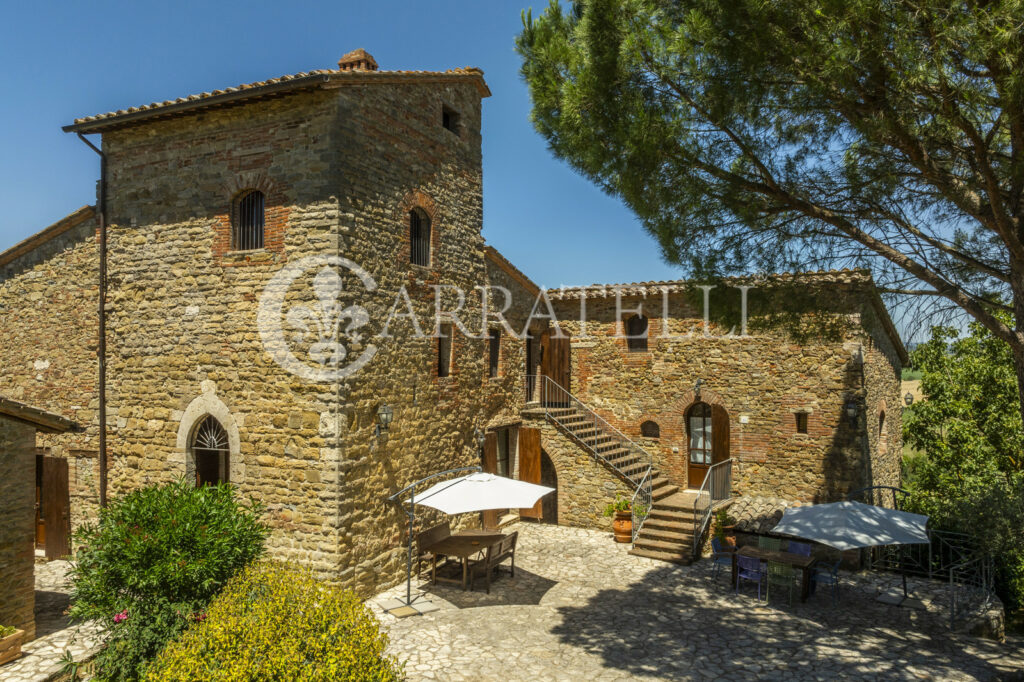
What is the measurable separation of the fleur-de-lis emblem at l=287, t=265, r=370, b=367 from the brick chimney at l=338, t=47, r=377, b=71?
3.27 metres

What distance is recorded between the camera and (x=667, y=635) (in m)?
8.30

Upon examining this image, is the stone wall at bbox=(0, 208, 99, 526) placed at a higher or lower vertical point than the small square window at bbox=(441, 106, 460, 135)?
lower

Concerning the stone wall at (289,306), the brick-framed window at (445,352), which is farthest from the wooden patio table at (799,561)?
the brick-framed window at (445,352)

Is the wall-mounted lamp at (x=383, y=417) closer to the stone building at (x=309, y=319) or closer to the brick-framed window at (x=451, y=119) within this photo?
the stone building at (x=309, y=319)

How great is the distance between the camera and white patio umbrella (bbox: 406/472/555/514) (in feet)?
29.9

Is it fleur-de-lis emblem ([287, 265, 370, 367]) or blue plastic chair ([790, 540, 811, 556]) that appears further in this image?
blue plastic chair ([790, 540, 811, 556])

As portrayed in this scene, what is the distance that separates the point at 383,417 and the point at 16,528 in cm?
472

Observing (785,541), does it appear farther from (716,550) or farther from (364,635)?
(364,635)

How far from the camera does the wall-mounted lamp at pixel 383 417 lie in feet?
32.1

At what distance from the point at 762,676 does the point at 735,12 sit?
718 cm

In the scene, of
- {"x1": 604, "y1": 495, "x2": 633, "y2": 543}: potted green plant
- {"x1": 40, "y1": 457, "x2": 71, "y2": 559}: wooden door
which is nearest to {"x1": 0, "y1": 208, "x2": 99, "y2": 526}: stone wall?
{"x1": 40, "y1": 457, "x2": 71, "y2": 559}: wooden door

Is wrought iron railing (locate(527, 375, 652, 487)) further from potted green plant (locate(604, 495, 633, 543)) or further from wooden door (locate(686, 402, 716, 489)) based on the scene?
wooden door (locate(686, 402, 716, 489))

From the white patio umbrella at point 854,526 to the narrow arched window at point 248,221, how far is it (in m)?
9.01

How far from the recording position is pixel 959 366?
17.5 m
